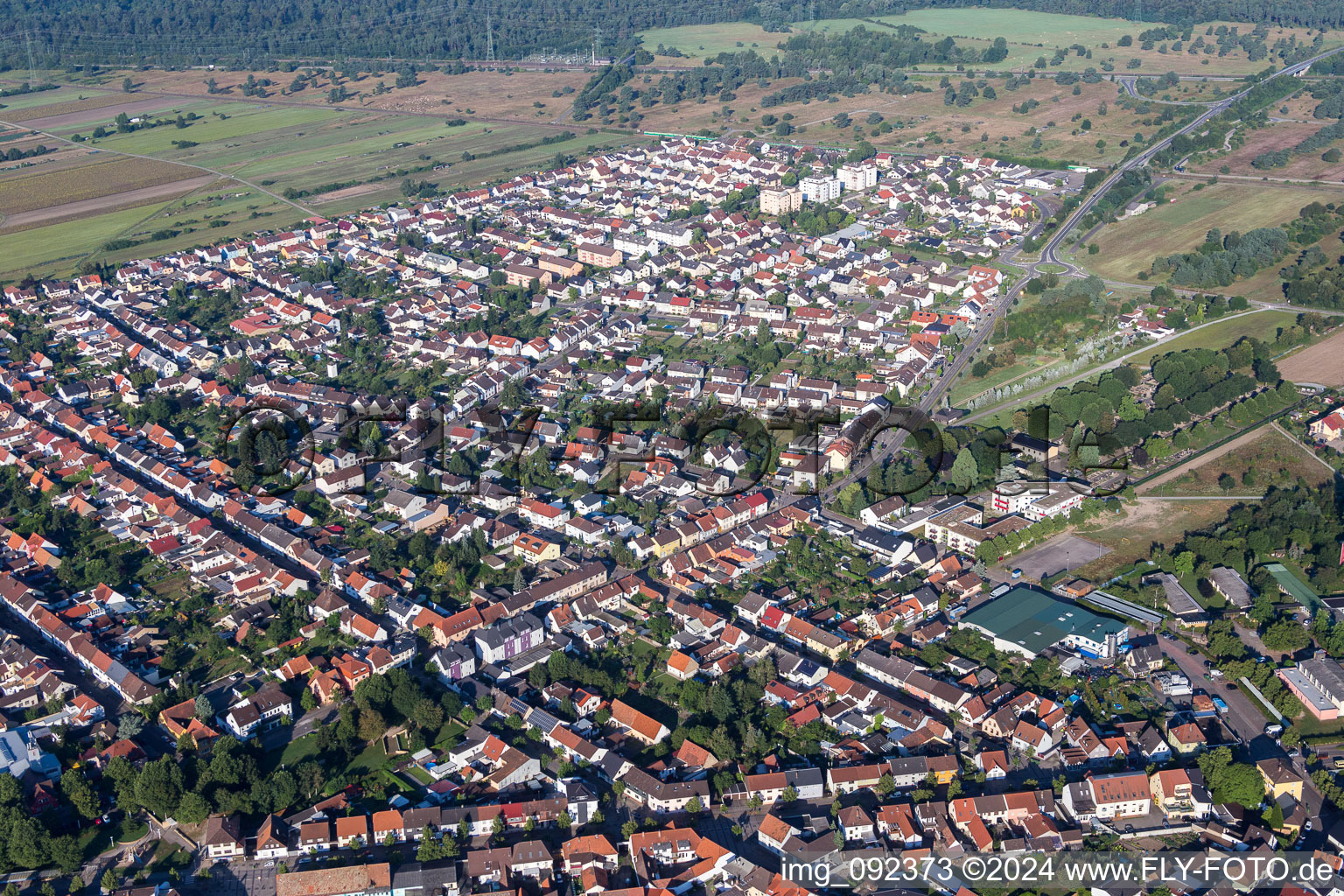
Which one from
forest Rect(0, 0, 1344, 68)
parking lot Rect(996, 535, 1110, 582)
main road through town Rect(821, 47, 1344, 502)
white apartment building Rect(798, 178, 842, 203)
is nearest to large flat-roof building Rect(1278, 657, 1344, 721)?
parking lot Rect(996, 535, 1110, 582)

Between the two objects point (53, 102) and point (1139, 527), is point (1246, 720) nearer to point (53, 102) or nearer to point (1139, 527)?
point (1139, 527)

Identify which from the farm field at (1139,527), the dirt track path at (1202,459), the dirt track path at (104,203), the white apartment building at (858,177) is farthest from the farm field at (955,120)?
the farm field at (1139,527)

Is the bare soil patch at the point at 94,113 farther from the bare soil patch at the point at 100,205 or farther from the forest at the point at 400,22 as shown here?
the bare soil patch at the point at 100,205

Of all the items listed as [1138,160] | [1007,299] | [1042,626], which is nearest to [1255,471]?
[1042,626]

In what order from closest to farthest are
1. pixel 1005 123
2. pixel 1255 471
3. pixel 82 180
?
pixel 1255 471 < pixel 82 180 < pixel 1005 123

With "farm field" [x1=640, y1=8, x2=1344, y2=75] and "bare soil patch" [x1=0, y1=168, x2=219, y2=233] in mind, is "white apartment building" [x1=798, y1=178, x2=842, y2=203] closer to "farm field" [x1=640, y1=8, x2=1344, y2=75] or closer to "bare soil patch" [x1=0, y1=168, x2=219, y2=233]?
"bare soil patch" [x1=0, y1=168, x2=219, y2=233]

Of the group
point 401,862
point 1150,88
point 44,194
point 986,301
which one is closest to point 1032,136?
point 1150,88
